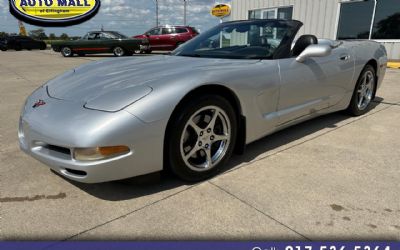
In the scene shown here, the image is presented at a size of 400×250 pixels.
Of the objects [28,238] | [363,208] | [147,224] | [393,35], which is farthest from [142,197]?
[393,35]

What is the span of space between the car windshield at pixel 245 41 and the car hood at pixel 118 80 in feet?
1.02

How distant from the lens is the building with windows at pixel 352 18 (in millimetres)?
10891

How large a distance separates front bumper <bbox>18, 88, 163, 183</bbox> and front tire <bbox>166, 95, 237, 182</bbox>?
0.49 feet

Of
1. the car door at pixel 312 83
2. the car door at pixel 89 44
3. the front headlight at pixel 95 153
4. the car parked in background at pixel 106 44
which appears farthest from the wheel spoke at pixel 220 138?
the car door at pixel 89 44

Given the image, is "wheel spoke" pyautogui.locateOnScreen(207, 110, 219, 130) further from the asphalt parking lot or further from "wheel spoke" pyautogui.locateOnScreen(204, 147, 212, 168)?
the asphalt parking lot

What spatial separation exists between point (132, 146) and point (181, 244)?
681 millimetres

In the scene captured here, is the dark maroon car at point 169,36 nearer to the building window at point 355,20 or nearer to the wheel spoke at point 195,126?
the building window at point 355,20

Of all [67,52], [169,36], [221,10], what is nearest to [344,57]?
[221,10]

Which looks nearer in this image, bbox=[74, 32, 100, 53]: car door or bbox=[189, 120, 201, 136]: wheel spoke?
bbox=[189, 120, 201, 136]: wheel spoke

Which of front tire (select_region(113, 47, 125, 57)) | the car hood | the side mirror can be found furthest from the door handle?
front tire (select_region(113, 47, 125, 57))

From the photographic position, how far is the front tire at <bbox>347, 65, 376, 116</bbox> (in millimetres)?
4125

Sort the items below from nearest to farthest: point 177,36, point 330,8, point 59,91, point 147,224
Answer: point 147,224 → point 59,91 → point 330,8 → point 177,36

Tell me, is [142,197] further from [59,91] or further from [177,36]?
[177,36]

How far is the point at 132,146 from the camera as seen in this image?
2.07 m
